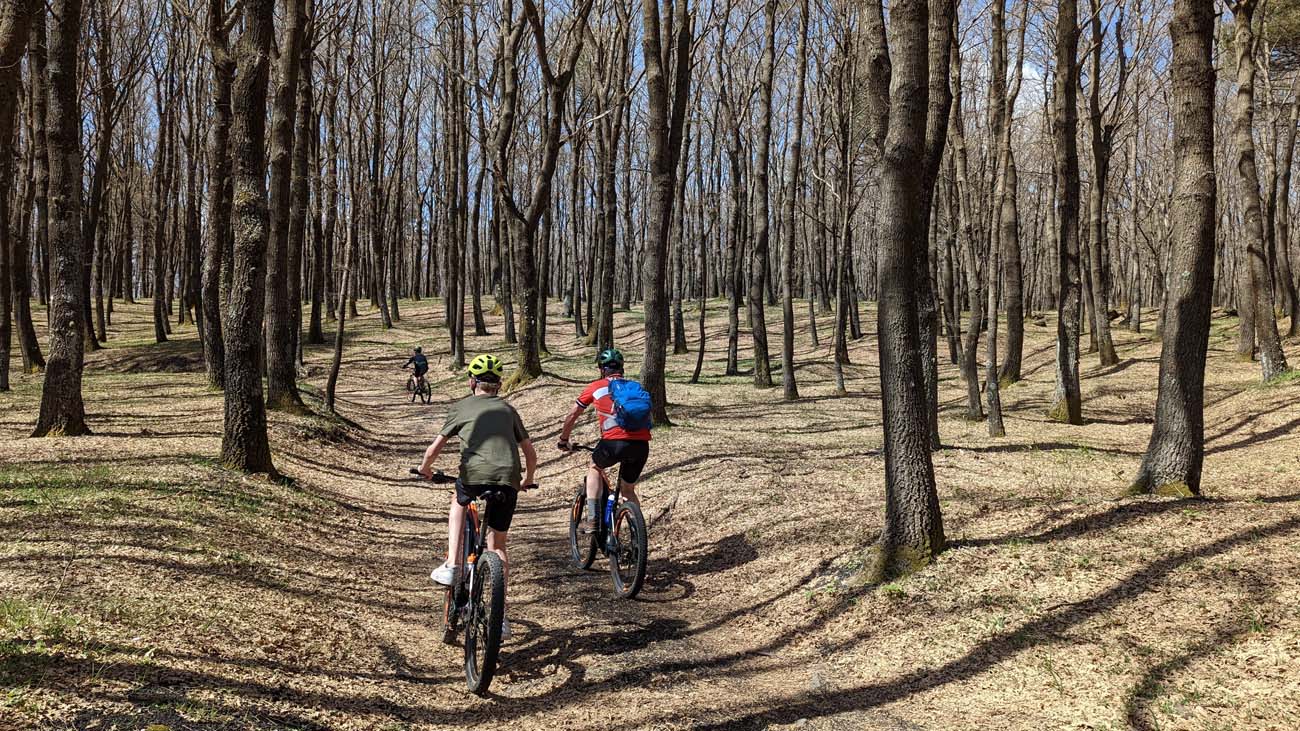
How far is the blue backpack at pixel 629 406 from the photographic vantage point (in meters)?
8.09

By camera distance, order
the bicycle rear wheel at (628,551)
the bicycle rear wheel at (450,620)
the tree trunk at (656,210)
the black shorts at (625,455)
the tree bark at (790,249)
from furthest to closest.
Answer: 1. the tree bark at (790,249)
2. the tree trunk at (656,210)
3. the black shorts at (625,455)
4. the bicycle rear wheel at (628,551)
5. the bicycle rear wheel at (450,620)

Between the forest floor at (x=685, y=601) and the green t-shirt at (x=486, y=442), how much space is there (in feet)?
4.95

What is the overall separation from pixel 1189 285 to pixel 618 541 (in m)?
6.56

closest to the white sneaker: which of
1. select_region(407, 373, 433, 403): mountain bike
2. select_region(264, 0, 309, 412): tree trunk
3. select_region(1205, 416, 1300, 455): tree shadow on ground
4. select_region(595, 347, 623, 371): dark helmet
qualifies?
select_region(595, 347, 623, 371): dark helmet

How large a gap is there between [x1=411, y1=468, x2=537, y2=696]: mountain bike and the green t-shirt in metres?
0.13

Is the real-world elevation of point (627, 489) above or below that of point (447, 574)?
above

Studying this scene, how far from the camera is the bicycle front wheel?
214 inches

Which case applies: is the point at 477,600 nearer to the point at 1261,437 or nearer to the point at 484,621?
the point at 484,621

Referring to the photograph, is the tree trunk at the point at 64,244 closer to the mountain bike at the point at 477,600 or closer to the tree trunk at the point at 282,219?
the tree trunk at the point at 282,219

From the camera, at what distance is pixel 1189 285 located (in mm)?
8305

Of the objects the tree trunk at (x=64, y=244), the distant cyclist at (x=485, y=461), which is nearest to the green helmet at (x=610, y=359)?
the distant cyclist at (x=485, y=461)

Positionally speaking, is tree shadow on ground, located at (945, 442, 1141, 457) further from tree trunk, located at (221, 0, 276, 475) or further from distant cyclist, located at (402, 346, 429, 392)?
distant cyclist, located at (402, 346, 429, 392)

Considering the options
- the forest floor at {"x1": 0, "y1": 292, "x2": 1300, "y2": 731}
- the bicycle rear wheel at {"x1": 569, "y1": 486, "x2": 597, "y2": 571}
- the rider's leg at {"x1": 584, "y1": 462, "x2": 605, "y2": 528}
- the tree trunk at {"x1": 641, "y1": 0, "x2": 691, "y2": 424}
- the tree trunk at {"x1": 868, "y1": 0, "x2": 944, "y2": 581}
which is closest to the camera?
the forest floor at {"x1": 0, "y1": 292, "x2": 1300, "y2": 731}

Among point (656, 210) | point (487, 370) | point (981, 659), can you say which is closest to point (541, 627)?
point (487, 370)
